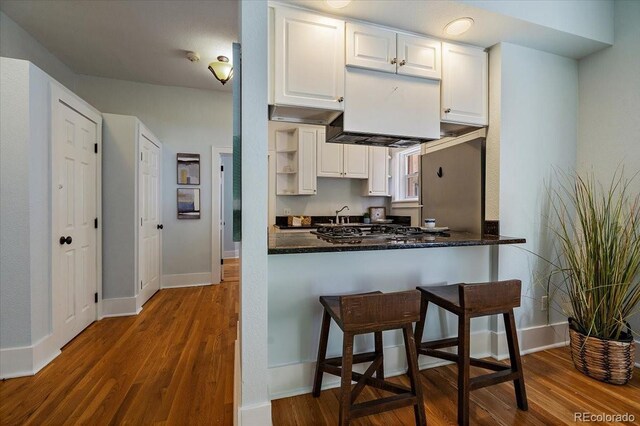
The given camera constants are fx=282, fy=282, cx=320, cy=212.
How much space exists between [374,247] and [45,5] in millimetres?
3310

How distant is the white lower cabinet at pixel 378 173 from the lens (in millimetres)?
3934

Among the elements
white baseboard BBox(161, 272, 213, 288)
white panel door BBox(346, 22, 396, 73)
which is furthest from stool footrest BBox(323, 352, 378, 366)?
white baseboard BBox(161, 272, 213, 288)

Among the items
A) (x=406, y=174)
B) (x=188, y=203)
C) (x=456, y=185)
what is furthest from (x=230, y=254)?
(x=456, y=185)

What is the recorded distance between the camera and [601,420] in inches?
58.3

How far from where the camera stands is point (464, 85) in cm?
208

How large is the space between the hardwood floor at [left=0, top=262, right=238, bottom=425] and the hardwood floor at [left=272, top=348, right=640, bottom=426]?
43 cm

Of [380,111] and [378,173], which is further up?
[380,111]

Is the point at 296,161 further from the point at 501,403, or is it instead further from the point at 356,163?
the point at 501,403

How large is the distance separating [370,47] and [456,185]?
1316mm

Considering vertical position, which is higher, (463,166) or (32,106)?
(32,106)

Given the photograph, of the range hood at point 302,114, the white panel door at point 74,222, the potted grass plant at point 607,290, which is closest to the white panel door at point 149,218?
the white panel door at point 74,222

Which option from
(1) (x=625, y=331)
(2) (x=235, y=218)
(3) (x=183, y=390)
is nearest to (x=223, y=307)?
(3) (x=183, y=390)

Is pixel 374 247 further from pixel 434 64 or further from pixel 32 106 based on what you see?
pixel 32 106

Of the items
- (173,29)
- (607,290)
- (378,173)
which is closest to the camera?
(607,290)
